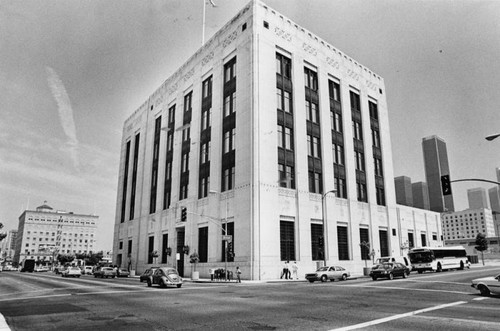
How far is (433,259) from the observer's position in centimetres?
4672

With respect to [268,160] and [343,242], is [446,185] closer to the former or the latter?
[268,160]

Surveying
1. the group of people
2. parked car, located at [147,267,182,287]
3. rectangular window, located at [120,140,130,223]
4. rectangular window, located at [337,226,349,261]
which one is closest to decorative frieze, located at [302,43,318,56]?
rectangular window, located at [337,226,349,261]

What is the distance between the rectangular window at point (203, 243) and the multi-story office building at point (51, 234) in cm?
14492

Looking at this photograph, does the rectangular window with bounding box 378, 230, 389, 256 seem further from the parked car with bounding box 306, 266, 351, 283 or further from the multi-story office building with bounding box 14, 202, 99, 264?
the multi-story office building with bounding box 14, 202, 99, 264

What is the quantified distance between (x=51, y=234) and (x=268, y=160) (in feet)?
586

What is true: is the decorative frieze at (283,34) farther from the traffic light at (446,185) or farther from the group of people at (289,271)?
the traffic light at (446,185)

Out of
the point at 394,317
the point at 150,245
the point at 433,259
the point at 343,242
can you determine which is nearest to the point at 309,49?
the point at 343,242

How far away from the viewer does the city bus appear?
153ft

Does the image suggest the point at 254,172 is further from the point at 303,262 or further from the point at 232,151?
the point at 303,262

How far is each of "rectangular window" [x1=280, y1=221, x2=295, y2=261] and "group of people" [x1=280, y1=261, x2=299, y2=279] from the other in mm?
956

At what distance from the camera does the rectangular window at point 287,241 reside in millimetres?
44406

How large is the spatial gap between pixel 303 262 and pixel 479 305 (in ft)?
101

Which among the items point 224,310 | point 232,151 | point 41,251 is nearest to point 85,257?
point 41,251

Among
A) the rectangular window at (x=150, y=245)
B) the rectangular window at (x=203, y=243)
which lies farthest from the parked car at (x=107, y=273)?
the rectangular window at (x=203, y=243)
